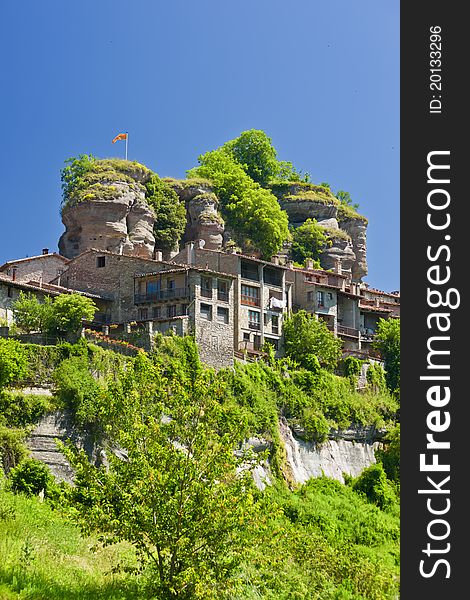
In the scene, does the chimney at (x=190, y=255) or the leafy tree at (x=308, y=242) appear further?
the leafy tree at (x=308, y=242)

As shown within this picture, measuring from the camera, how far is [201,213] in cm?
7788

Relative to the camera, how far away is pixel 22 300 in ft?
165

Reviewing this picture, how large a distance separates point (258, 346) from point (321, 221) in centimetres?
3273

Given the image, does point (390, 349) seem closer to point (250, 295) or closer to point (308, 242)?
point (250, 295)

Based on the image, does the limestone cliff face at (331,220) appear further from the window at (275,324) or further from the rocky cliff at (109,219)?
the window at (275,324)

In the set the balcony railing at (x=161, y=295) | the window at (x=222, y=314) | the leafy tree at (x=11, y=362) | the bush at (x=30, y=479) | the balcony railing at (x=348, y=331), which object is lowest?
the bush at (x=30, y=479)

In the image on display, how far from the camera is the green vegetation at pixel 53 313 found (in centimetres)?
4612

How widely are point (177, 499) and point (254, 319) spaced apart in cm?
3992

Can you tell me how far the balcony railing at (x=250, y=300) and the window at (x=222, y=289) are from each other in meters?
2.87

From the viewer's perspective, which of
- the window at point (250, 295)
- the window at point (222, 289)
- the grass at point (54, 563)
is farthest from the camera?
the window at point (250, 295)

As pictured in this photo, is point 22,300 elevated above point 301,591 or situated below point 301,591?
above

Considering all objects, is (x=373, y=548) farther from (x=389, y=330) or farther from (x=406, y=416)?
(x=406, y=416)

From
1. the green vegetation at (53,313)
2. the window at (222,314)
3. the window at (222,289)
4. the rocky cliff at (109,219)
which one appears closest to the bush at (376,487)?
the window at (222,314)

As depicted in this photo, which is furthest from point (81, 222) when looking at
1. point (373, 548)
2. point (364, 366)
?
point (373, 548)
